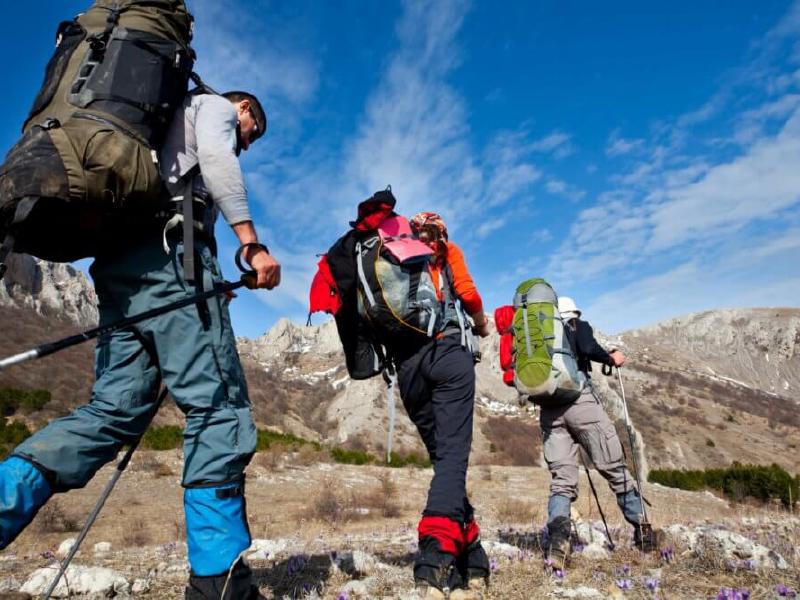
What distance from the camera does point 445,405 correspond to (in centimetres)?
266

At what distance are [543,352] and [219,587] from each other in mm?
2908

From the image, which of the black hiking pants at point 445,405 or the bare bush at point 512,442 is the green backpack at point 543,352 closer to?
the black hiking pants at point 445,405

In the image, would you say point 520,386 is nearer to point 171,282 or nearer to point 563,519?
point 563,519

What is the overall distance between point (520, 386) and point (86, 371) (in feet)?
109

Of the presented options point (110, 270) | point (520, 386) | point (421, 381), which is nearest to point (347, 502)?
point (520, 386)

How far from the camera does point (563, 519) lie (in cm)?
357

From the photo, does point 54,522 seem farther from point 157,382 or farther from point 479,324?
point 479,324

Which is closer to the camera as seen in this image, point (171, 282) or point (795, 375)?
point (171, 282)

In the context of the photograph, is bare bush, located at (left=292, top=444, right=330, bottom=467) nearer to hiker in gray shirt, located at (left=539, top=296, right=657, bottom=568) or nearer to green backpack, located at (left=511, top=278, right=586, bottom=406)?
hiker in gray shirt, located at (left=539, top=296, right=657, bottom=568)

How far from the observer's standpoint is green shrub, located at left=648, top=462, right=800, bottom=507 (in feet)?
53.1

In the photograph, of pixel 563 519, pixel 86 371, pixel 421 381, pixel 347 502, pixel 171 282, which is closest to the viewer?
pixel 171 282

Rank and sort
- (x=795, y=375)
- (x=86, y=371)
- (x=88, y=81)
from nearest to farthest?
(x=88, y=81) < (x=86, y=371) < (x=795, y=375)

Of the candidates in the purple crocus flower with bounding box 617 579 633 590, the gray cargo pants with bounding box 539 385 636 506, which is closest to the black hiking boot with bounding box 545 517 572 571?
the gray cargo pants with bounding box 539 385 636 506

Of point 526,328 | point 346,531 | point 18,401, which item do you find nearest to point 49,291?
point 18,401
